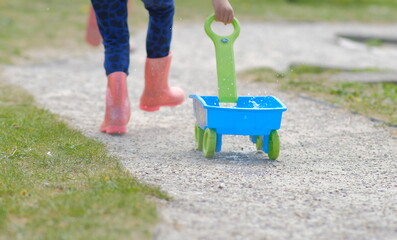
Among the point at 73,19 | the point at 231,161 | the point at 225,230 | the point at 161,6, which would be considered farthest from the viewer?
the point at 73,19

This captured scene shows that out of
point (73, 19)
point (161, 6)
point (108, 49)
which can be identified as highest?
point (161, 6)

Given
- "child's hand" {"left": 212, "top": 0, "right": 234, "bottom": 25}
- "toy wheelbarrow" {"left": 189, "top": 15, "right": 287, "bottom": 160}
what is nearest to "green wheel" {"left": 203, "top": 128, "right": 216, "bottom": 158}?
"toy wheelbarrow" {"left": 189, "top": 15, "right": 287, "bottom": 160}

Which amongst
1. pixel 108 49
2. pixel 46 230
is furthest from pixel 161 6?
pixel 46 230

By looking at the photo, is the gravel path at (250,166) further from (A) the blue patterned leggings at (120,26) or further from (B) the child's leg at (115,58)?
(A) the blue patterned leggings at (120,26)

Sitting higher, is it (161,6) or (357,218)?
(161,6)

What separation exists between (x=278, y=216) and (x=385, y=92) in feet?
9.79

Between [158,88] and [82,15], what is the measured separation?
20.7ft

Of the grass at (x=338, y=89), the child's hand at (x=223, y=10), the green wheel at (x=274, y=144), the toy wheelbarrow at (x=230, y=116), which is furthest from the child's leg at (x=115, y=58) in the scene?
the grass at (x=338, y=89)

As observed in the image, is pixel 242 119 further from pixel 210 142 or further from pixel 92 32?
pixel 92 32

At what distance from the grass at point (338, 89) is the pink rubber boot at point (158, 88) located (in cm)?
127

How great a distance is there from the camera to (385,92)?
5.36m

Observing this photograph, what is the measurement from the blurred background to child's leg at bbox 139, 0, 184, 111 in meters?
2.72

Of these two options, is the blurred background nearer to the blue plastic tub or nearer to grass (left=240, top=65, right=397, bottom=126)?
grass (left=240, top=65, right=397, bottom=126)

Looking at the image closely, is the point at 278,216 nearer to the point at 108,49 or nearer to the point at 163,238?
the point at 163,238
